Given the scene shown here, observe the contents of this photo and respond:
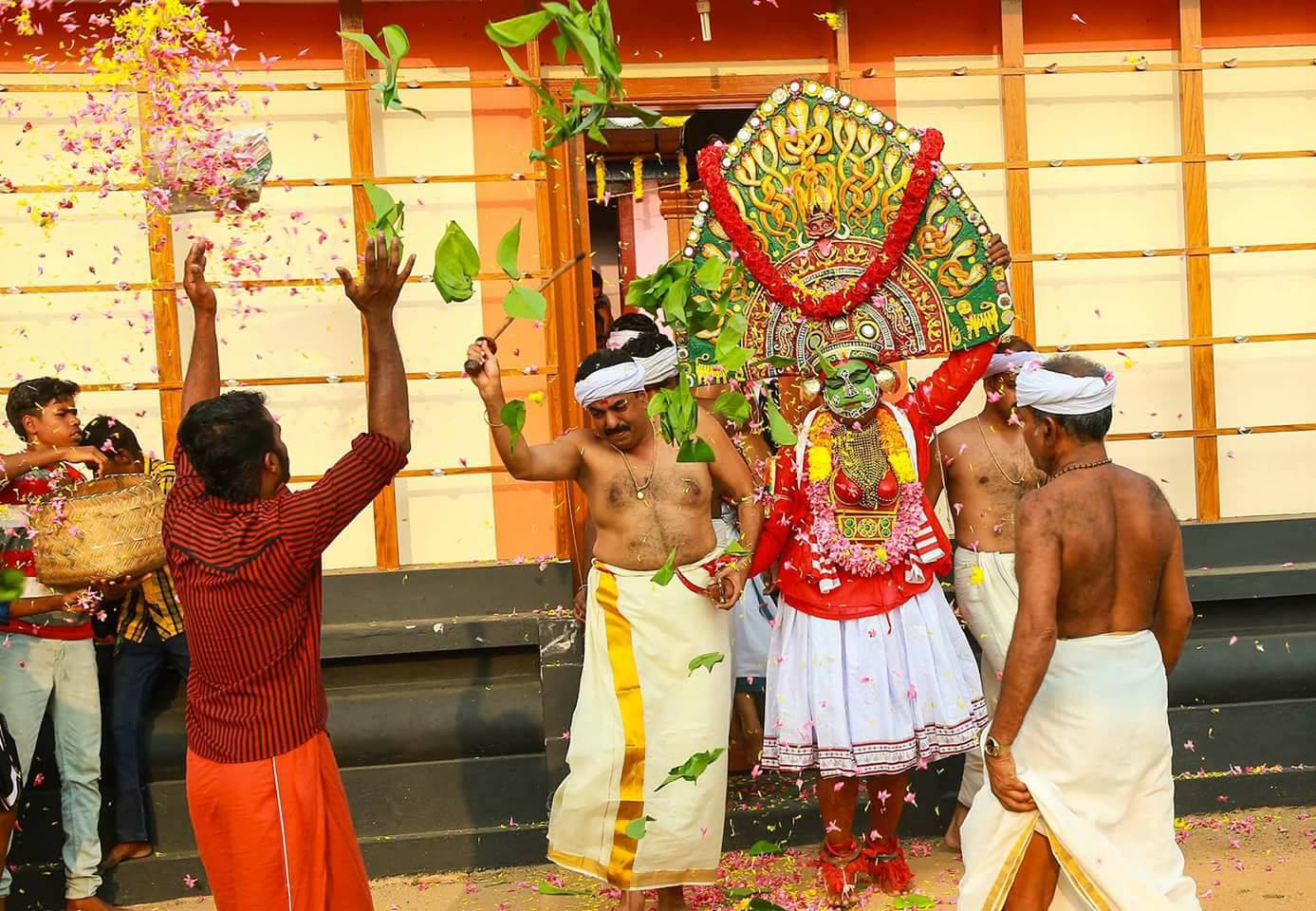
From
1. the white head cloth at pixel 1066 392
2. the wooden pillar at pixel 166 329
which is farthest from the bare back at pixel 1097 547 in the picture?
the wooden pillar at pixel 166 329

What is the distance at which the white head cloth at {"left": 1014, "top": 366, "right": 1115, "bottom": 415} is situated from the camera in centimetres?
385

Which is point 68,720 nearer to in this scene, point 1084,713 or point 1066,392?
point 1084,713

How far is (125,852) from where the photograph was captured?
5.89 meters

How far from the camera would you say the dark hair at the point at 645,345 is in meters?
5.44

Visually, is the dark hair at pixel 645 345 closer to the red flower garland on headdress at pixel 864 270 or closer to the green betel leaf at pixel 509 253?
the red flower garland on headdress at pixel 864 270

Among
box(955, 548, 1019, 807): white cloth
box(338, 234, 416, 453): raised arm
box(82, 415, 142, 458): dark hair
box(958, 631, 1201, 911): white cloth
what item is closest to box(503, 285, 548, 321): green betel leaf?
box(338, 234, 416, 453): raised arm

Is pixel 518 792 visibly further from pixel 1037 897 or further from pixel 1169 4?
pixel 1169 4

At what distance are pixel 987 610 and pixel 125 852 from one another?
11.4ft

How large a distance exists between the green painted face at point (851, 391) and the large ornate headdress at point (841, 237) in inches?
3.6

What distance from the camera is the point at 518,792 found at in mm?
6109

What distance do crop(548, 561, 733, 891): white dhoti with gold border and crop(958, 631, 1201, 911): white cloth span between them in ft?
4.94

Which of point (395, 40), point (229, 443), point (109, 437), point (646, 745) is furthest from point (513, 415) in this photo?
point (109, 437)

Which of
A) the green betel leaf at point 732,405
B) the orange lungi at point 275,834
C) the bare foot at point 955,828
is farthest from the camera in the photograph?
the bare foot at point 955,828

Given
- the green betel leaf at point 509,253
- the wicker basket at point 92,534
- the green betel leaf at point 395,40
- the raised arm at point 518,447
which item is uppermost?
the green betel leaf at point 395,40
